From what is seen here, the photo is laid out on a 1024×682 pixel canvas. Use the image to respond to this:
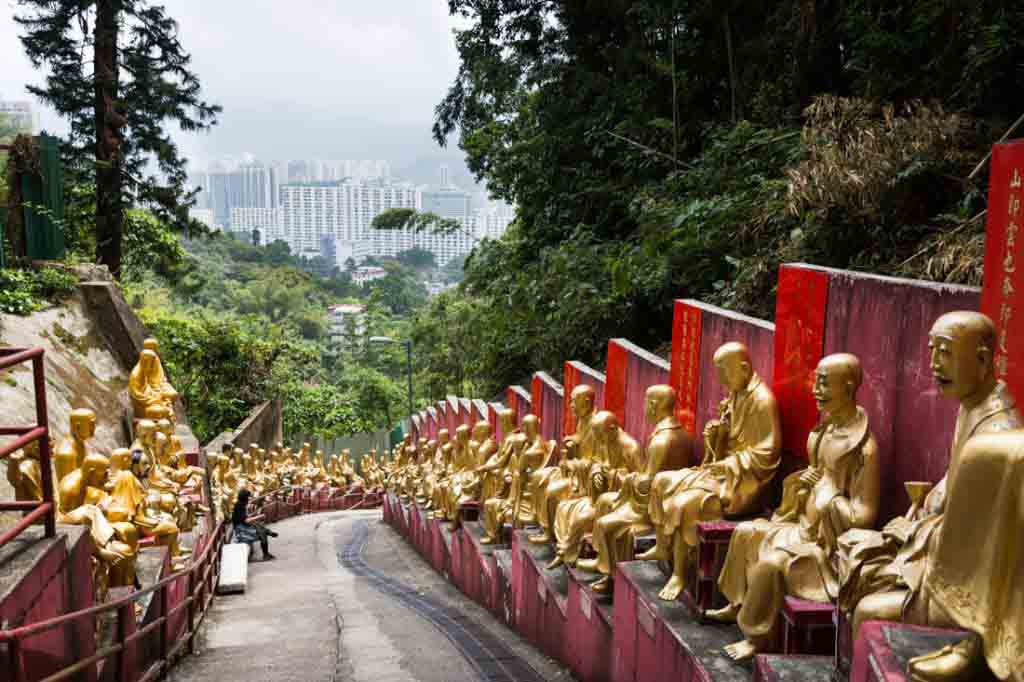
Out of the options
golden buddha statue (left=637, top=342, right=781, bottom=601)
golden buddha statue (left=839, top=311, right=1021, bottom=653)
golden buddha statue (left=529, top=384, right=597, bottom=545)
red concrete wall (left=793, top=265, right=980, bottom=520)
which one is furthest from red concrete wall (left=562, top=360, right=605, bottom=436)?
golden buddha statue (left=839, top=311, right=1021, bottom=653)

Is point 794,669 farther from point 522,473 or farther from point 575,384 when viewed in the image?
point 522,473

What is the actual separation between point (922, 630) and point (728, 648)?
4.65 ft

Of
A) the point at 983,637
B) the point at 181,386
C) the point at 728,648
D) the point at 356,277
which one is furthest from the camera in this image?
the point at 356,277

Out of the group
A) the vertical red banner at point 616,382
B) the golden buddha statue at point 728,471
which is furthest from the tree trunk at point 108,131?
the golden buddha statue at point 728,471

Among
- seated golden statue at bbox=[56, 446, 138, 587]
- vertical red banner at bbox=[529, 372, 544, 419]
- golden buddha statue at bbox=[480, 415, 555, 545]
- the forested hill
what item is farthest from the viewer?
vertical red banner at bbox=[529, 372, 544, 419]

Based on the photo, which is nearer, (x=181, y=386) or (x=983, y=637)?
(x=983, y=637)

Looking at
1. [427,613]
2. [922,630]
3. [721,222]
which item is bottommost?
[427,613]

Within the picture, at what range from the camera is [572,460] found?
7109mm

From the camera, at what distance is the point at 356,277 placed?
11269 cm

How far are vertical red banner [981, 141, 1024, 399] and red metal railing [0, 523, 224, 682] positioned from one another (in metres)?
3.76

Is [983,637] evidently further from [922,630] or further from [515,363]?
[515,363]

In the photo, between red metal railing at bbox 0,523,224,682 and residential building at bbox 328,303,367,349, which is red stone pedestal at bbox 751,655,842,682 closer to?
red metal railing at bbox 0,523,224,682

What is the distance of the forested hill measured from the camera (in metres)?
7.77

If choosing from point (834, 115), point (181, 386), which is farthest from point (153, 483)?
point (181, 386)
